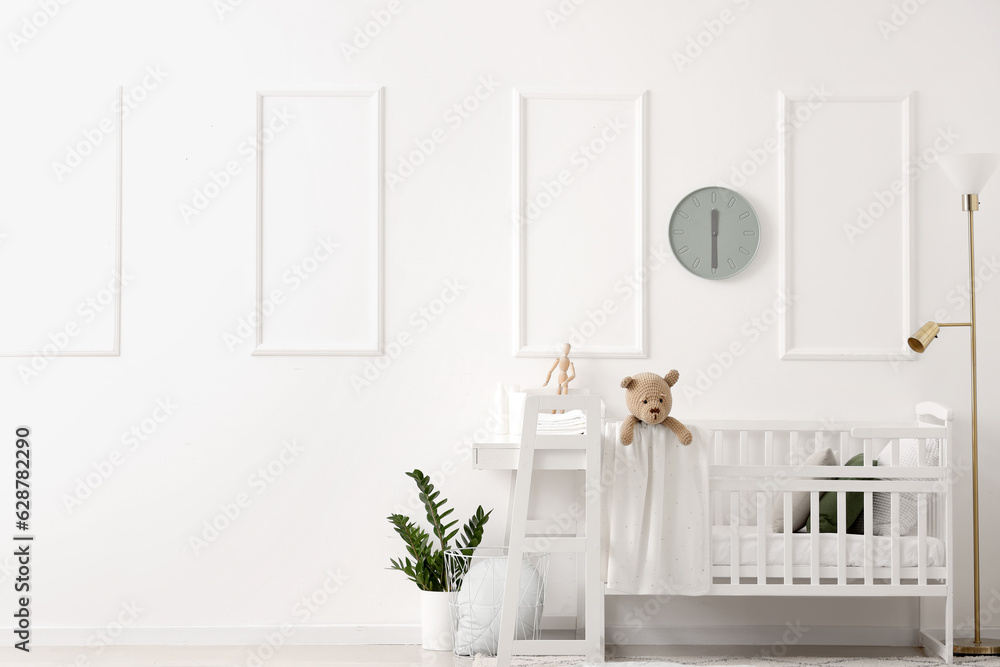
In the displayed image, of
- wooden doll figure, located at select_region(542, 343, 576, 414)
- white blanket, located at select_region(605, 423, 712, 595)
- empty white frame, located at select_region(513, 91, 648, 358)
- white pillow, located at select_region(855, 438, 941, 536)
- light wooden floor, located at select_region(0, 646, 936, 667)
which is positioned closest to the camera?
white blanket, located at select_region(605, 423, 712, 595)

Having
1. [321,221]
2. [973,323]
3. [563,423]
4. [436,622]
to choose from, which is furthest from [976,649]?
[321,221]

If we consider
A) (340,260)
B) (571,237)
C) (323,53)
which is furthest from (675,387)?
(323,53)

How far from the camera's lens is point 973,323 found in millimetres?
2658

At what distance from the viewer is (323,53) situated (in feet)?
9.21

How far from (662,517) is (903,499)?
2.56 feet

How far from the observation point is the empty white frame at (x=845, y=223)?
282 cm

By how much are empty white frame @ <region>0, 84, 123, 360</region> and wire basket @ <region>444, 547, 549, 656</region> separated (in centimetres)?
140

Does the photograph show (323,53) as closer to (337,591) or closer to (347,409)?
(347,409)

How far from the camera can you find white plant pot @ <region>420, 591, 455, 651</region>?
2635 millimetres

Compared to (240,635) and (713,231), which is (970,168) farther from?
(240,635)

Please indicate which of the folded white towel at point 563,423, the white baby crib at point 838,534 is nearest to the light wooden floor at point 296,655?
the white baby crib at point 838,534

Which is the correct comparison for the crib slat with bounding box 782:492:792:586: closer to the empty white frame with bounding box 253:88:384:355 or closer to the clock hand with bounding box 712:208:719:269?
the clock hand with bounding box 712:208:719:269

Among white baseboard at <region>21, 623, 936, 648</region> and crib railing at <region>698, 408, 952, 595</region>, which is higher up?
crib railing at <region>698, 408, 952, 595</region>

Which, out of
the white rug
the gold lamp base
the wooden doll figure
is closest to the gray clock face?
the wooden doll figure
